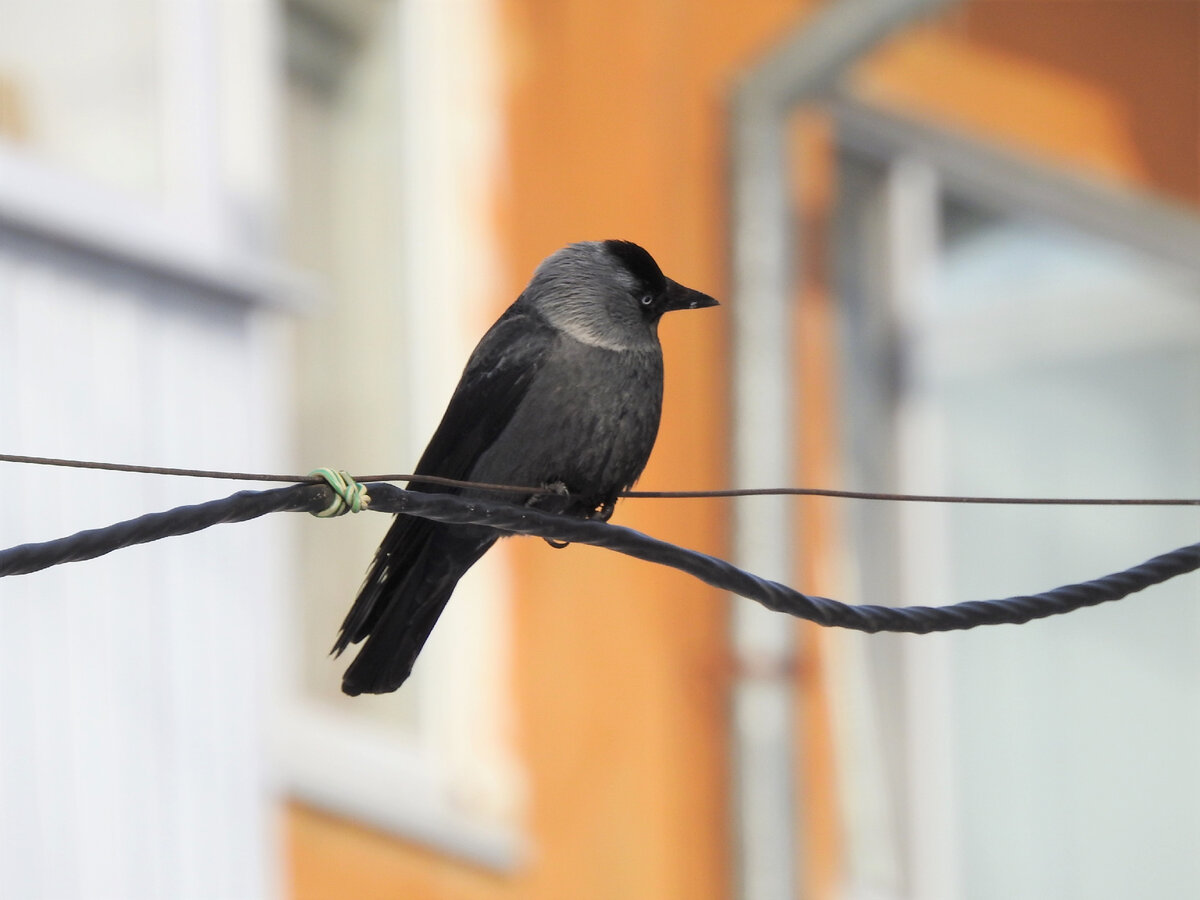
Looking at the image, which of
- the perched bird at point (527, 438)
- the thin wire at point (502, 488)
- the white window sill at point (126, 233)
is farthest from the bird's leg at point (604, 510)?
the white window sill at point (126, 233)

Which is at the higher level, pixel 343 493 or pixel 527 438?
pixel 527 438

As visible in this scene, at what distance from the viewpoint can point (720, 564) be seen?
6.81 ft

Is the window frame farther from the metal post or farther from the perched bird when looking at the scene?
the perched bird

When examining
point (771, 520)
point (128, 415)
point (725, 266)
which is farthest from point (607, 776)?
point (128, 415)

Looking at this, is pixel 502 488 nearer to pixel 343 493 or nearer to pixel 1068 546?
pixel 343 493

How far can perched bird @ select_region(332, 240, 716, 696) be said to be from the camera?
9.14 ft

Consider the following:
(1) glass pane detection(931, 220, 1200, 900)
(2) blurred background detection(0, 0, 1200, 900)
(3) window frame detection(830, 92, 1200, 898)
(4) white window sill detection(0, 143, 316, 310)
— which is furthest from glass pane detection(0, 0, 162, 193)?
(1) glass pane detection(931, 220, 1200, 900)

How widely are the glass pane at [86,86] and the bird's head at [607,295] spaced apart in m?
1.86

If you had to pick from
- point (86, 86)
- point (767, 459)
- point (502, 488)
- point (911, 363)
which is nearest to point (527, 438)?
point (502, 488)

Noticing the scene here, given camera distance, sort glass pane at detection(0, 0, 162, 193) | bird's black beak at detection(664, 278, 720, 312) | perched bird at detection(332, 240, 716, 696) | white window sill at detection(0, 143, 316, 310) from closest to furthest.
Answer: perched bird at detection(332, 240, 716, 696), bird's black beak at detection(664, 278, 720, 312), white window sill at detection(0, 143, 316, 310), glass pane at detection(0, 0, 162, 193)

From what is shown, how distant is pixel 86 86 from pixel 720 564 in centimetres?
326

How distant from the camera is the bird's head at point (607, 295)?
292cm

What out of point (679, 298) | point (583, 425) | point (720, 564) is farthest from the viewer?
point (679, 298)

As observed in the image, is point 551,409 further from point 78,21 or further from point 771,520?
point 771,520
